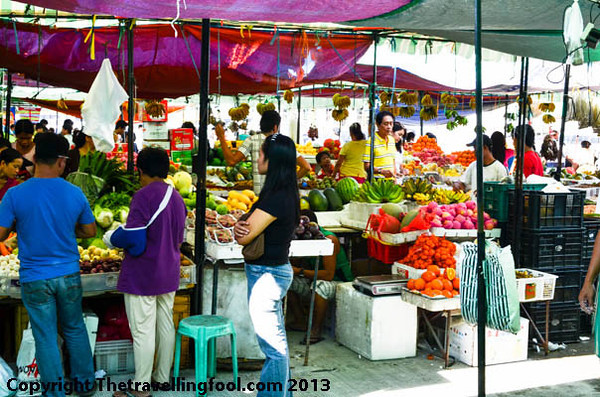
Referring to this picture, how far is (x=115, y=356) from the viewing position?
492cm

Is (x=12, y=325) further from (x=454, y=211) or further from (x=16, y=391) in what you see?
(x=454, y=211)

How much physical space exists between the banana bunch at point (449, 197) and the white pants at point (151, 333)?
369 cm

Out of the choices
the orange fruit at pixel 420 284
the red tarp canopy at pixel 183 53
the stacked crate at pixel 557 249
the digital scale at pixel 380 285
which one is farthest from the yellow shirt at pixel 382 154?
the orange fruit at pixel 420 284

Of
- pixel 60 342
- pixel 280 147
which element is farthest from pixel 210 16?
pixel 60 342

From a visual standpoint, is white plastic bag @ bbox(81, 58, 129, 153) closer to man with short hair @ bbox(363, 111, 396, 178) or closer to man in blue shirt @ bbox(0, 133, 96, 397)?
man in blue shirt @ bbox(0, 133, 96, 397)

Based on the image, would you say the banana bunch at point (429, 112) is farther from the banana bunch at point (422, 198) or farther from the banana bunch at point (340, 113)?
the banana bunch at point (422, 198)

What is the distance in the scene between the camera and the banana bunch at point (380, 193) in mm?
6930

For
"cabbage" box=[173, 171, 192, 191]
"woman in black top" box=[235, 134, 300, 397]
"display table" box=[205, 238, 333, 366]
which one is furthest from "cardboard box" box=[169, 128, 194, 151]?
"woman in black top" box=[235, 134, 300, 397]

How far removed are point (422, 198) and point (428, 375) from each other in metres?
2.54

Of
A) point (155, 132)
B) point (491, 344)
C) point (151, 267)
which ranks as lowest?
point (491, 344)

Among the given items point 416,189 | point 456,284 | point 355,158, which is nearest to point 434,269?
point 456,284

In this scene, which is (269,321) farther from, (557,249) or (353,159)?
(353,159)

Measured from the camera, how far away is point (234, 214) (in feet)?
19.2

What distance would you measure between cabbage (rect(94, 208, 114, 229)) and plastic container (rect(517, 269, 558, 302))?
3677 mm
